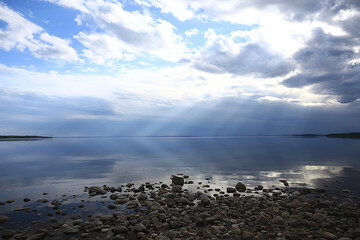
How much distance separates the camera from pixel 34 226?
12312mm

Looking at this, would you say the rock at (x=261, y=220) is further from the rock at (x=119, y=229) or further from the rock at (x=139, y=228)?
the rock at (x=119, y=229)

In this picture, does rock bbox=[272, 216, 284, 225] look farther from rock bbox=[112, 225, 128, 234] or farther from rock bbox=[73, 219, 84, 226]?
rock bbox=[73, 219, 84, 226]

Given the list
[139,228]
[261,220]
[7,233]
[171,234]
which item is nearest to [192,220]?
[171,234]

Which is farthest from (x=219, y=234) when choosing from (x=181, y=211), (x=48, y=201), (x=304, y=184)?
(x=304, y=184)

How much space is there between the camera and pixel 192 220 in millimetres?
12984

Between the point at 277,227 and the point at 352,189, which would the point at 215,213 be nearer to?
the point at 277,227

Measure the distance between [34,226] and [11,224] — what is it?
1.58 meters

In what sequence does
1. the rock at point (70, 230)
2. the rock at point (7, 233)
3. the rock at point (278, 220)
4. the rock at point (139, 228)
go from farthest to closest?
the rock at point (278, 220) → the rock at point (139, 228) → the rock at point (70, 230) → the rock at point (7, 233)

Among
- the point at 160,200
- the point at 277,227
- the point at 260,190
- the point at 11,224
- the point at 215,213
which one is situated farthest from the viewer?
the point at 260,190

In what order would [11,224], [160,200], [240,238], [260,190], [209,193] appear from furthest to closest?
[260,190] → [209,193] → [160,200] → [11,224] → [240,238]

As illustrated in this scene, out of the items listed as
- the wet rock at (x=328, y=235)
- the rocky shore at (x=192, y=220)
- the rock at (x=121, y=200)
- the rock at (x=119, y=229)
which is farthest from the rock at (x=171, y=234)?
the wet rock at (x=328, y=235)

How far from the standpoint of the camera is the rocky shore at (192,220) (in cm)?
1105

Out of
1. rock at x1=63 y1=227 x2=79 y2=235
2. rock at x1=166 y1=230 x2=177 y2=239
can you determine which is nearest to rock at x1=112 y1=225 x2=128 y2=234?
rock at x1=63 y1=227 x2=79 y2=235

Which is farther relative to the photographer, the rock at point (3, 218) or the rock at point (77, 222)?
the rock at point (3, 218)
